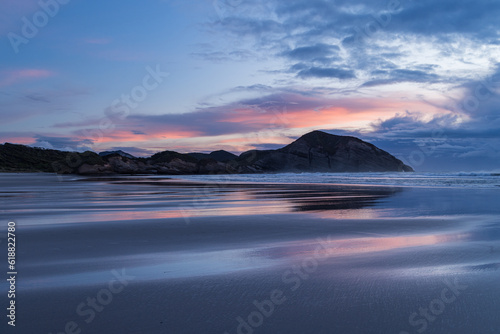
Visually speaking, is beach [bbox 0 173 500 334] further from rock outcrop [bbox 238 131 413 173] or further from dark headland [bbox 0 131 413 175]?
rock outcrop [bbox 238 131 413 173]

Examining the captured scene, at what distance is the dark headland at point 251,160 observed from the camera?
9419 cm

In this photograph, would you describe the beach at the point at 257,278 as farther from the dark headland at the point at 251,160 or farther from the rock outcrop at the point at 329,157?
the rock outcrop at the point at 329,157

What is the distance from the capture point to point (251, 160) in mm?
123438

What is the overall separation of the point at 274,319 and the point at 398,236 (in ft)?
16.1

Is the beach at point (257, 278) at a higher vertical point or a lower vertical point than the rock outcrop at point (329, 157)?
lower

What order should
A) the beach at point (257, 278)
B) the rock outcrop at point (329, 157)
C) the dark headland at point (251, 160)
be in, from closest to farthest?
the beach at point (257, 278), the dark headland at point (251, 160), the rock outcrop at point (329, 157)

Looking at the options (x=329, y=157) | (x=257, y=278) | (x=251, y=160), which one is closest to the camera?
(x=257, y=278)

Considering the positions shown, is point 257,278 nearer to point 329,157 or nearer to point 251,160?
point 251,160

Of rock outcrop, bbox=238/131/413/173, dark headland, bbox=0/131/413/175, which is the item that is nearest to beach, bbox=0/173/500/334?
dark headland, bbox=0/131/413/175

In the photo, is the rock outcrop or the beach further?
the rock outcrop

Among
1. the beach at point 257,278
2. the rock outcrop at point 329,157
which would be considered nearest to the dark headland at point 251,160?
the rock outcrop at point 329,157

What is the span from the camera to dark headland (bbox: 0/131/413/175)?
94188 mm

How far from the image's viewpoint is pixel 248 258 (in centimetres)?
571

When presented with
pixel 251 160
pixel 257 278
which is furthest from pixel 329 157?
pixel 257 278
